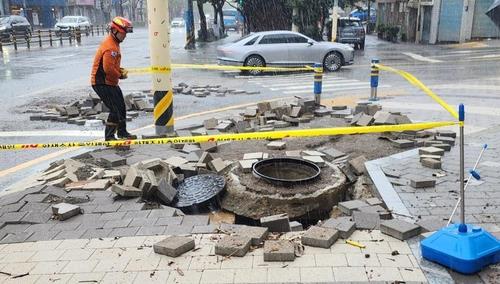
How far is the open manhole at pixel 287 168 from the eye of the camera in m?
6.51

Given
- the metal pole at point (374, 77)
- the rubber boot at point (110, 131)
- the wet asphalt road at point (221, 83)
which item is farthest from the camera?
the metal pole at point (374, 77)

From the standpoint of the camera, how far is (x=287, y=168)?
6.73 metres

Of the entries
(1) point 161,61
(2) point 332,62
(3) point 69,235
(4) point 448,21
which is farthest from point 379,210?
(4) point 448,21

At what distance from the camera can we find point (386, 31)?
39.8 metres

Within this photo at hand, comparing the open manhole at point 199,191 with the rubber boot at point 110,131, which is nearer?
the open manhole at point 199,191

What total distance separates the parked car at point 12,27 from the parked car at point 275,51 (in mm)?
21421

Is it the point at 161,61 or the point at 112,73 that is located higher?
the point at 161,61

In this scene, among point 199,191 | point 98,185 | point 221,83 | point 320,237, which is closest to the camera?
point 320,237

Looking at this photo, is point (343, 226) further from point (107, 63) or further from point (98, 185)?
point (107, 63)

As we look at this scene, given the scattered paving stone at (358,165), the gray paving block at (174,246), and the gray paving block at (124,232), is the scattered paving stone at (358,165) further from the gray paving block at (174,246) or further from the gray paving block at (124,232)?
the gray paving block at (124,232)

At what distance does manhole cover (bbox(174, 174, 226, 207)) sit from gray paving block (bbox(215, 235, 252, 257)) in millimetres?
1644

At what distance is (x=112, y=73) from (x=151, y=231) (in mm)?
3843

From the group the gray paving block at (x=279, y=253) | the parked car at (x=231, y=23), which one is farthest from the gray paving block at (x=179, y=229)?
the parked car at (x=231, y=23)

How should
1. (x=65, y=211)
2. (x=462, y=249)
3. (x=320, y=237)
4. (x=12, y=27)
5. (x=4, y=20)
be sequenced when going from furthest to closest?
(x=4, y=20), (x=12, y=27), (x=65, y=211), (x=320, y=237), (x=462, y=249)
